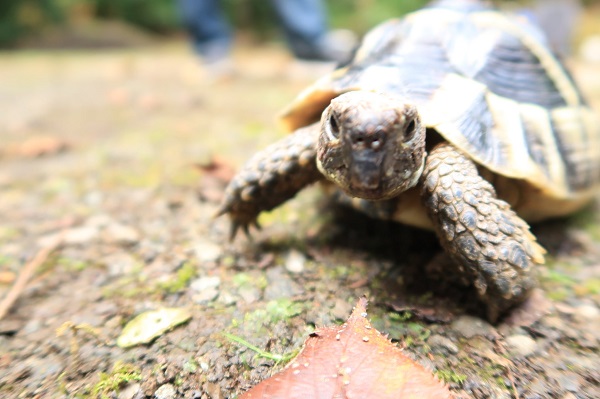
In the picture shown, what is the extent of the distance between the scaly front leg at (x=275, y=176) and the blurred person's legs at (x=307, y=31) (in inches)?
153

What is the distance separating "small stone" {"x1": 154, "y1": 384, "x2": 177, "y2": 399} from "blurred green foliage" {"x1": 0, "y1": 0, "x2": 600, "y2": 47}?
9596 mm

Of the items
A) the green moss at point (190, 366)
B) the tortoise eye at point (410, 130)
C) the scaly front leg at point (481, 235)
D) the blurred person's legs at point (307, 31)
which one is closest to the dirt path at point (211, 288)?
the green moss at point (190, 366)

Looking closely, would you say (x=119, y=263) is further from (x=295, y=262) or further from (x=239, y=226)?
(x=295, y=262)

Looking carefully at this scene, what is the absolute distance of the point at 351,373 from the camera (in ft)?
3.59

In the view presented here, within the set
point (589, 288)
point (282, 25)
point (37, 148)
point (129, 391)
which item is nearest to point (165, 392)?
point (129, 391)

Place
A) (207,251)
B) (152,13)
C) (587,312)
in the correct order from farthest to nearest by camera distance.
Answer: (152,13), (207,251), (587,312)

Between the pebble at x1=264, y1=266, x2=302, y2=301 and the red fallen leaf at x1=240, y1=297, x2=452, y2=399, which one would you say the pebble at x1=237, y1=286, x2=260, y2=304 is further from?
the red fallen leaf at x1=240, y1=297, x2=452, y2=399

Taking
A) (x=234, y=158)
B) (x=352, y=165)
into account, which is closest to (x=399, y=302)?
(x=352, y=165)

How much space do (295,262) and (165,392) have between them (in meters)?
0.76

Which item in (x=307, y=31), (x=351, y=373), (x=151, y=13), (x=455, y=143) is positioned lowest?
(x=151, y=13)

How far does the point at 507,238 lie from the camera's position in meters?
1.37

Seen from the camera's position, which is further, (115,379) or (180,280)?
(180,280)

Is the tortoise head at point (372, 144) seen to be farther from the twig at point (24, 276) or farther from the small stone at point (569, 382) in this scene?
the twig at point (24, 276)

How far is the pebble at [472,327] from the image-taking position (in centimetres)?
141
